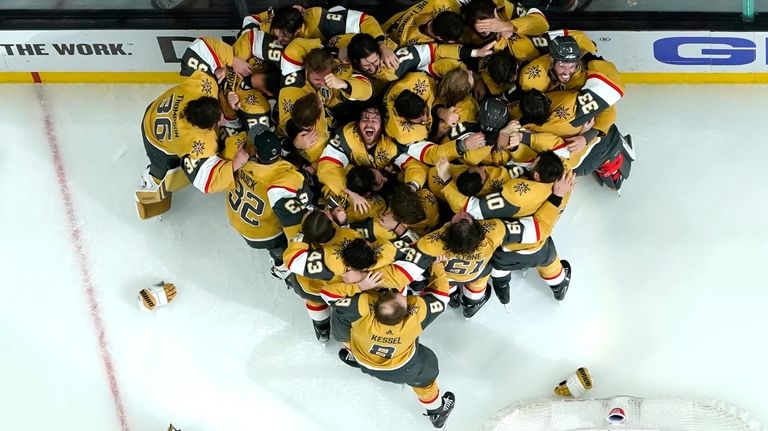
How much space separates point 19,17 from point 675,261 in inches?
132

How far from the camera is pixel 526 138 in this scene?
438 centimetres

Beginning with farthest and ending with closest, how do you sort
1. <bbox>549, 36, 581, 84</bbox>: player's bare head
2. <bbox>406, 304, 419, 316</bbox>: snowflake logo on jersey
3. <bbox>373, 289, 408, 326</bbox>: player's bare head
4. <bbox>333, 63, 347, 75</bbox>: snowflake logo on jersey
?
<bbox>333, 63, 347, 75</bbox>: snowflake logo on jersey → <bbox>549, 36, 581, 84</bbox>: player's bare head → <bbox>406, 304, 419, 316</bbox>: snowflake logo on jersey → <bbox>373, 289, 408, 326</bbox>: player's bare head

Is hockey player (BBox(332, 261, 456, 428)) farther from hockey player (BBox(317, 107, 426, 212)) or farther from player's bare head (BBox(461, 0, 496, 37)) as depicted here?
player's bare head (BBox(461, 0, 496, 37))

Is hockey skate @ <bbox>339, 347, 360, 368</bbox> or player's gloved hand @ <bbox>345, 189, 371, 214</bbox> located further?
hockey skate @ <bbox>339, 347, 360, 368</bbox>

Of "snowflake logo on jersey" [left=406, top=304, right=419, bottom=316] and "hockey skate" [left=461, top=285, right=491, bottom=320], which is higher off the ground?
"snowflake logo on jersey" [left=406, top=304, right=419, bottom=316]

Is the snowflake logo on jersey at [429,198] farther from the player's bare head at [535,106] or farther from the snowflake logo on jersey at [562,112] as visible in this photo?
the snowflake logo on jersey at [562,112]

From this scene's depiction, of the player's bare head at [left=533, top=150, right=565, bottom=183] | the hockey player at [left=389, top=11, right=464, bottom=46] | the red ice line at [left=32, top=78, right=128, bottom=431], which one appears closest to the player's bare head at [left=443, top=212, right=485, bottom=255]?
the player's bare head at [left=533, top=150, right=565, bottom=183]

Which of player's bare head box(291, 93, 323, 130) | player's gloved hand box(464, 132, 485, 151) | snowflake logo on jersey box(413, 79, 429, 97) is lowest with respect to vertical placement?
player's gloved hand box(464, 132, 485, 151)

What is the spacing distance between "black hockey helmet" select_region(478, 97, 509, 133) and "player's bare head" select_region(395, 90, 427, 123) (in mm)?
247

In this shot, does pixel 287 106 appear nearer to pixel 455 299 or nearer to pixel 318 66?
pixel 318 66

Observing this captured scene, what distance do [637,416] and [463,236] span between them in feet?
3.77

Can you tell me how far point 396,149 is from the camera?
4.45 metres

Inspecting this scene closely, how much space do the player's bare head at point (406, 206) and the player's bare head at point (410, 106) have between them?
0.32 meters

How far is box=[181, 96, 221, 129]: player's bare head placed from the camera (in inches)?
170
